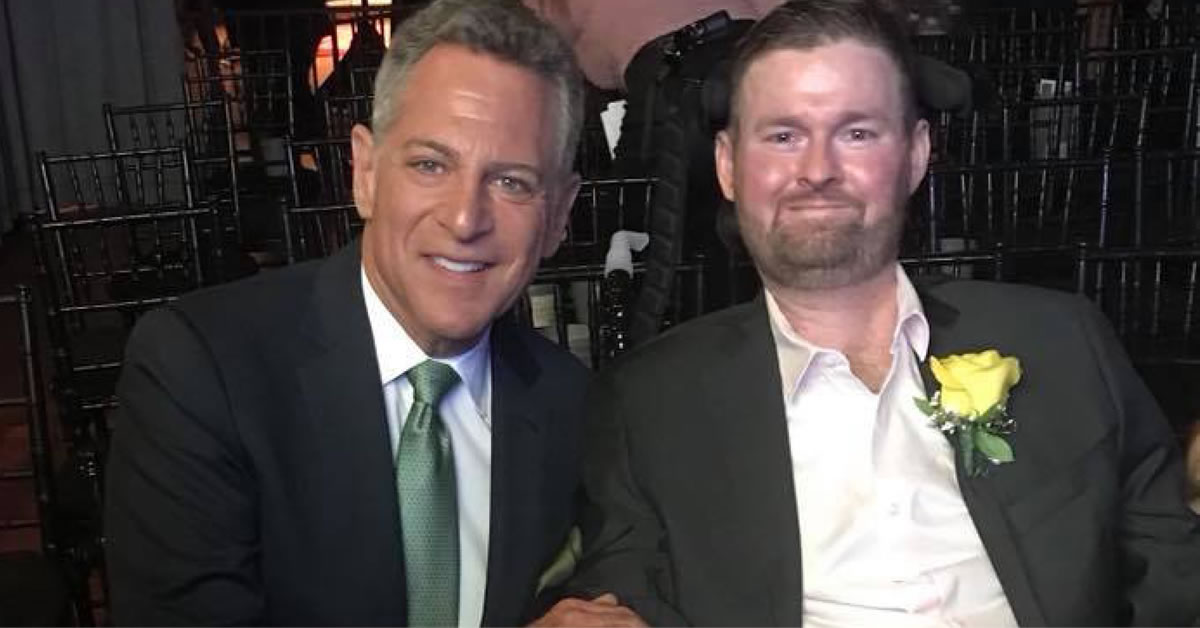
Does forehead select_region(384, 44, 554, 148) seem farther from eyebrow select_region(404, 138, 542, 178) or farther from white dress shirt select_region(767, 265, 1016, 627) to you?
white dress shirt select_region(767, 265, 1016, 627)

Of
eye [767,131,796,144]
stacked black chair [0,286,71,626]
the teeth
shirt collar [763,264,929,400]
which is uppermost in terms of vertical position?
eye [767,131,796,144]

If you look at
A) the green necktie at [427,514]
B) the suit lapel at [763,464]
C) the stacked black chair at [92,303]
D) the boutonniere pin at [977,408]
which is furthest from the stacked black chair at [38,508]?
the boutonniere pin at [977,408]

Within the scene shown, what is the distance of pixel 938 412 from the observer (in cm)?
154

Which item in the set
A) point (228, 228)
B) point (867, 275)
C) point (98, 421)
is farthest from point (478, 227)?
point (228, 228)

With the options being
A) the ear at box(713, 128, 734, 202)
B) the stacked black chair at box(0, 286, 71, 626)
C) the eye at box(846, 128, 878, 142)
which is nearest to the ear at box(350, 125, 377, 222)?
the ear at box(713, 128, 734, 202)

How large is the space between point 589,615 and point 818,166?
0.63m

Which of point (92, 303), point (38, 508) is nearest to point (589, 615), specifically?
point (38, 508)

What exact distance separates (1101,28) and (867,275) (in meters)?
6.48

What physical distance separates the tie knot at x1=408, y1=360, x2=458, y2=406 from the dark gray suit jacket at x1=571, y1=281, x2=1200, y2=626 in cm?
24

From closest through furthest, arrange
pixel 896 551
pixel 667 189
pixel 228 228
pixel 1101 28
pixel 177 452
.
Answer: pixel 177 452 < pixel 896 551 < pixel 667 189 < pixel 228 228 < pixel 1101 28

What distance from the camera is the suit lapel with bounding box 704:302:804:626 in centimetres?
151

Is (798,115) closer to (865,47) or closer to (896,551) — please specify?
(865,47)

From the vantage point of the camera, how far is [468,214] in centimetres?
137

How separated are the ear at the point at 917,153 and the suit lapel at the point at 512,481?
0.57 m
